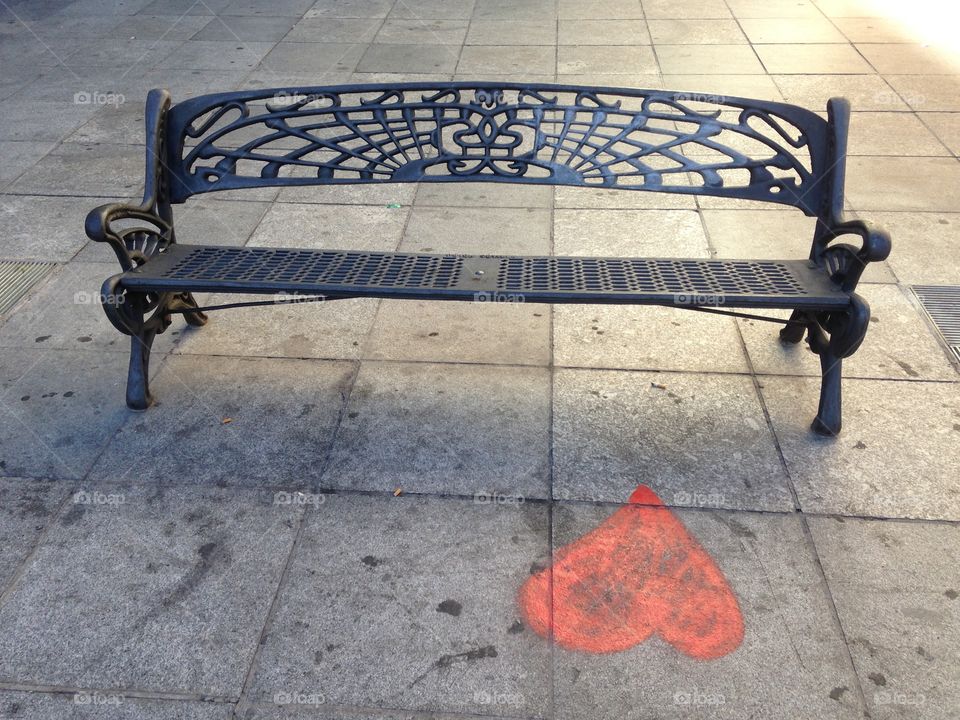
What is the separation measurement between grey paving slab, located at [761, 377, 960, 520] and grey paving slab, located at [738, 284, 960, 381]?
8cm

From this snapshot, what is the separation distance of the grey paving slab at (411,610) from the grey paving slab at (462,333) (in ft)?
3.32

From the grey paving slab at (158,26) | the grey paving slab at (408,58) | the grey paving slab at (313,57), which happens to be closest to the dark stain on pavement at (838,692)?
the grey paving slab at (408,58)

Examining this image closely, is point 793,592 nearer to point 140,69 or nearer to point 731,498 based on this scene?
point 731,498

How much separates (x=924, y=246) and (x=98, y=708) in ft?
15.4

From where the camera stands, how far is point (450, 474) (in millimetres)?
3252

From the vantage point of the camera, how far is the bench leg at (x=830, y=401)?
11.0ft


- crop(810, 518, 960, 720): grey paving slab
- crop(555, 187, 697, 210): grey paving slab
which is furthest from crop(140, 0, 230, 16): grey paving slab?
crop(810, 518, 960, 720): grey paving slab

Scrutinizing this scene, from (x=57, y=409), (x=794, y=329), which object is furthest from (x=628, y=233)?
(x=57, y=409)

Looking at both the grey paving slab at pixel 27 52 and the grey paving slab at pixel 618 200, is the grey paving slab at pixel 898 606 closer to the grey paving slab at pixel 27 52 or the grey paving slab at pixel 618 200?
the grey paving slab at pixel 618 200

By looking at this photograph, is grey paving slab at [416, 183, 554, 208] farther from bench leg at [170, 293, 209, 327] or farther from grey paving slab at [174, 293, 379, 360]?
bench leg at [170, 293, 209, 327]

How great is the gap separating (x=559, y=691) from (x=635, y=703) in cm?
22

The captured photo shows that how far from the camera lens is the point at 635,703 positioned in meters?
2.40

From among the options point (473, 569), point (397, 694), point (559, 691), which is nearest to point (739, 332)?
point (473, 569)

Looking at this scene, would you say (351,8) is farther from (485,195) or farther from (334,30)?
(485,195)
